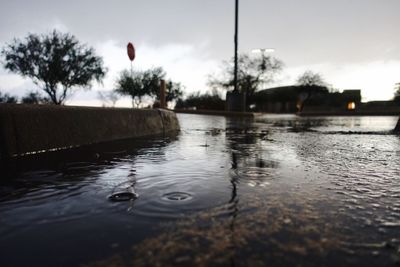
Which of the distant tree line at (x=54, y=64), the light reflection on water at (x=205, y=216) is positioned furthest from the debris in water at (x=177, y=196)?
the distant tree line at (x=54, y=64)

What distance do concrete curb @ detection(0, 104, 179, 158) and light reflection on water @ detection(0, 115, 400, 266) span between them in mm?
737

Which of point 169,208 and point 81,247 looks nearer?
point 81,247

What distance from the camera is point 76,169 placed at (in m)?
2.14

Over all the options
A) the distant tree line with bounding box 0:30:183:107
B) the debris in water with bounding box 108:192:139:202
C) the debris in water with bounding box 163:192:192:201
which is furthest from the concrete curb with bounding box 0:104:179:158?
the distant tree line with bounding box 0:30:183:107

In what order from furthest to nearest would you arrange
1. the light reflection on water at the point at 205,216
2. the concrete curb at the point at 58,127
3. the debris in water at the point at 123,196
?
the concrete curb at the point at 58,127 < the debris in water at the point at 123,196 < the light reflection on water at the point at 205,216

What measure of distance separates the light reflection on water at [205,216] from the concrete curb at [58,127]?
74cm

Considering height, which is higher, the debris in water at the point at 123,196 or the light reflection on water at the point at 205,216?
the debris in water at the point at 123,196

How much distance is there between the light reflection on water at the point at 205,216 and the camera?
2.88 ft

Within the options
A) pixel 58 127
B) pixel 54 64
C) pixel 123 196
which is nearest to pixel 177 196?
pixel 123 196

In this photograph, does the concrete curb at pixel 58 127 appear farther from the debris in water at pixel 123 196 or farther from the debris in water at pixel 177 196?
the debris in water at pixel 177 196

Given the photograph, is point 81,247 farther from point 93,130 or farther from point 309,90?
point 309,90

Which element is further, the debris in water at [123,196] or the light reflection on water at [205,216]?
the debris in water at [123,196]

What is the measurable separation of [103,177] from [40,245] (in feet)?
3.18

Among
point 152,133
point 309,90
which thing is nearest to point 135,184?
point 152,133
